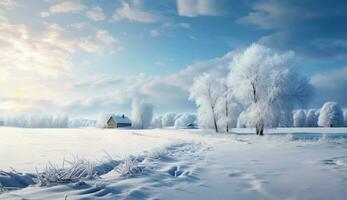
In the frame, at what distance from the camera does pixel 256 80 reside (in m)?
36.1

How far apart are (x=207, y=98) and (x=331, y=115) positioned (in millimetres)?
64670

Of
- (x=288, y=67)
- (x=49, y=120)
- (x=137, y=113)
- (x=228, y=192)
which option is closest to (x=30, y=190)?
(x=228, y=192)

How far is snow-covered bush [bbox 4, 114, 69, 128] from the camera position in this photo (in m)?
152

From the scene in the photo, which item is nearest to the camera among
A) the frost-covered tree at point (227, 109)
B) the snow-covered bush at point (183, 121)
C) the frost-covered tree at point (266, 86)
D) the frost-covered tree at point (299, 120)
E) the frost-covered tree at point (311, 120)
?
the frost-covered tree at point (266, 86)

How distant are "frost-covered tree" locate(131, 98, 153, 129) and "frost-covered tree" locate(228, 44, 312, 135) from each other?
66.0 meters

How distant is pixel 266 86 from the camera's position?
35469 mm

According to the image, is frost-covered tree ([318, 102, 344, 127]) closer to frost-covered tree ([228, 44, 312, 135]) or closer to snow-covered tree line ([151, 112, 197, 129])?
snow-covered tree line ([151, 112, 197, 129])

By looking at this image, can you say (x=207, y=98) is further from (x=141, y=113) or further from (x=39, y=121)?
(x=39, y=121)

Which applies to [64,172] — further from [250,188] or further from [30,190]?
[250,188]

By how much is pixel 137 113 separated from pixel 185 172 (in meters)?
93.1

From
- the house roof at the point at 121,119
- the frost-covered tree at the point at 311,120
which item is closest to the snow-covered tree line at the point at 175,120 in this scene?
the house roof at the point at 121,119

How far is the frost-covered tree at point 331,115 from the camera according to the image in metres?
96.8

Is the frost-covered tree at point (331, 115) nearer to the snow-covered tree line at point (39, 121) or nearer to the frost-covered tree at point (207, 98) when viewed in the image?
the frost-covered tree at point (207, 98)

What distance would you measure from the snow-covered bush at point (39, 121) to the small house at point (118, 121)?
5862 cm
